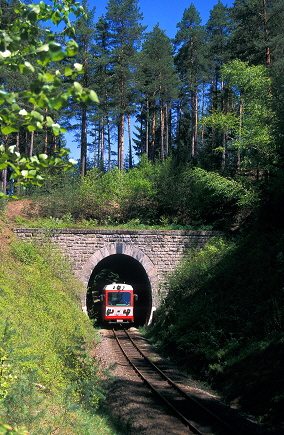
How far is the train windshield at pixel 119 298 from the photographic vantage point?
22.1 m

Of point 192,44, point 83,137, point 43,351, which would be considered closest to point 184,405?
point 43,351

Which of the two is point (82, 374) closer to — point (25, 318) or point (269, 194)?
point (25, 318)

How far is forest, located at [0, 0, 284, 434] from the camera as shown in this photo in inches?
119

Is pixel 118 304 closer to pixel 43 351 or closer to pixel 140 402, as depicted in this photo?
pixel 140 402

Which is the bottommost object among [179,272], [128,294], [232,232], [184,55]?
[128,294]

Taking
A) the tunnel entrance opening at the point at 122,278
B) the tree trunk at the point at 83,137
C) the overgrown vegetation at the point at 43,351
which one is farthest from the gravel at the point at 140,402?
the tree trunk at the point at 83,137

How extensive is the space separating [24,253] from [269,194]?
417 inches

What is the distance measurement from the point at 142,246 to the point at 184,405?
11.3m

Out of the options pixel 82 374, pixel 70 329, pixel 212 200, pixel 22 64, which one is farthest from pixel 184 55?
pixel 22 64

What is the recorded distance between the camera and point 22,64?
8.98ft

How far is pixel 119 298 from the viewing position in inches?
875

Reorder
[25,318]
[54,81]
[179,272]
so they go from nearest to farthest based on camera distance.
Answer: [54,81] < [25,318] < [179,272]

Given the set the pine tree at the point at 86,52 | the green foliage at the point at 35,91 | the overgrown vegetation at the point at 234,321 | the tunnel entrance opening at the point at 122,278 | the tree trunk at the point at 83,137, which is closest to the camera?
the green foliage at the point at 35,91

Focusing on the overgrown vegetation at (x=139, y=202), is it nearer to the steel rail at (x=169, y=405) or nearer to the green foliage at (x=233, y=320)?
the green foliage at (x=233, y=320)
